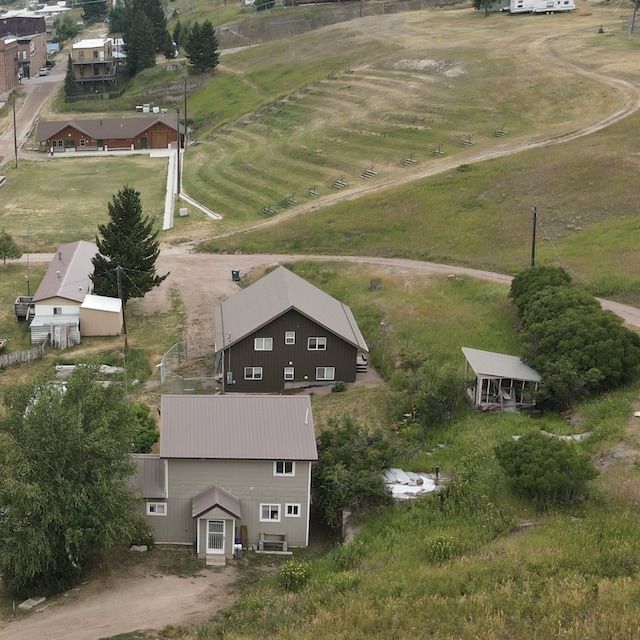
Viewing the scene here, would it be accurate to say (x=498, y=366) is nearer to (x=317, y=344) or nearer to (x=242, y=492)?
(x=317, y=344)

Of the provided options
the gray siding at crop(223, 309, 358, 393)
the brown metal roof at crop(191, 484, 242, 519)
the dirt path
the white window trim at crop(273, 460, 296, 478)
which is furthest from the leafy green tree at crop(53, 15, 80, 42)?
the dirt path

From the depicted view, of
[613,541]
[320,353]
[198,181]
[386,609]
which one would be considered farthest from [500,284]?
[198,181]

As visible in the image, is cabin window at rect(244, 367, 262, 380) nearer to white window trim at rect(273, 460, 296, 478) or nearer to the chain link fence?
the chain link fence

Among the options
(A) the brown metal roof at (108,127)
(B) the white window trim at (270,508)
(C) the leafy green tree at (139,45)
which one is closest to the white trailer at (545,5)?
(A) the brown metal roof at (108,127)

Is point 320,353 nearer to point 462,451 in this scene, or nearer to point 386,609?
point 462,451

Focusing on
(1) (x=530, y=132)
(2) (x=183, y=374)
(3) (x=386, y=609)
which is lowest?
(2) (x=183, y=374)

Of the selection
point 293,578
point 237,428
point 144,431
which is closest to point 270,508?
point 237,428
